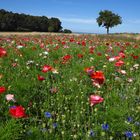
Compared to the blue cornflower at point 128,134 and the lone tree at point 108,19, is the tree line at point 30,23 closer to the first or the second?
the lone tree at point 108,19

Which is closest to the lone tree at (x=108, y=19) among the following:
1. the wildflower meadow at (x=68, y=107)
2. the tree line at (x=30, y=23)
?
the tree line at (x=30, y=23)

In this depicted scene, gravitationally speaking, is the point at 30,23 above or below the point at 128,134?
above

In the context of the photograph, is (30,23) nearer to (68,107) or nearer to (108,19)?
(108,19)

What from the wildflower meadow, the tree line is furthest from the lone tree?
the wildflower meadow

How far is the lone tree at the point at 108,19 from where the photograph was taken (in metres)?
90.9

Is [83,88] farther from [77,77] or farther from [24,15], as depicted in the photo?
[24,15]

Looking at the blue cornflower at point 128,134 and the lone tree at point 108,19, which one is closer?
the blue cornflower at point 128,134

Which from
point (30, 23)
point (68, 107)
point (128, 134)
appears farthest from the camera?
point (30, 23)

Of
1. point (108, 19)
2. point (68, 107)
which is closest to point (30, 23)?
point (108, 19)

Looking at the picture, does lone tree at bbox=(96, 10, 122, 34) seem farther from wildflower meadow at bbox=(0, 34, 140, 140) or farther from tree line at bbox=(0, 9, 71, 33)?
wildflower meadow at bbox=(0, 34, 140, 140)

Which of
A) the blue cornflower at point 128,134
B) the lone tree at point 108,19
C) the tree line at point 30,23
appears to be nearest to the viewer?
the blue cornflower at point 128,134

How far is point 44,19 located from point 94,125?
79.4 m

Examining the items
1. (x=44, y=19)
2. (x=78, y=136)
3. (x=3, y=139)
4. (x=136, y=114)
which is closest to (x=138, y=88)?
(x=136, y=114)

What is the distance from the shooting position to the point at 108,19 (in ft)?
298
